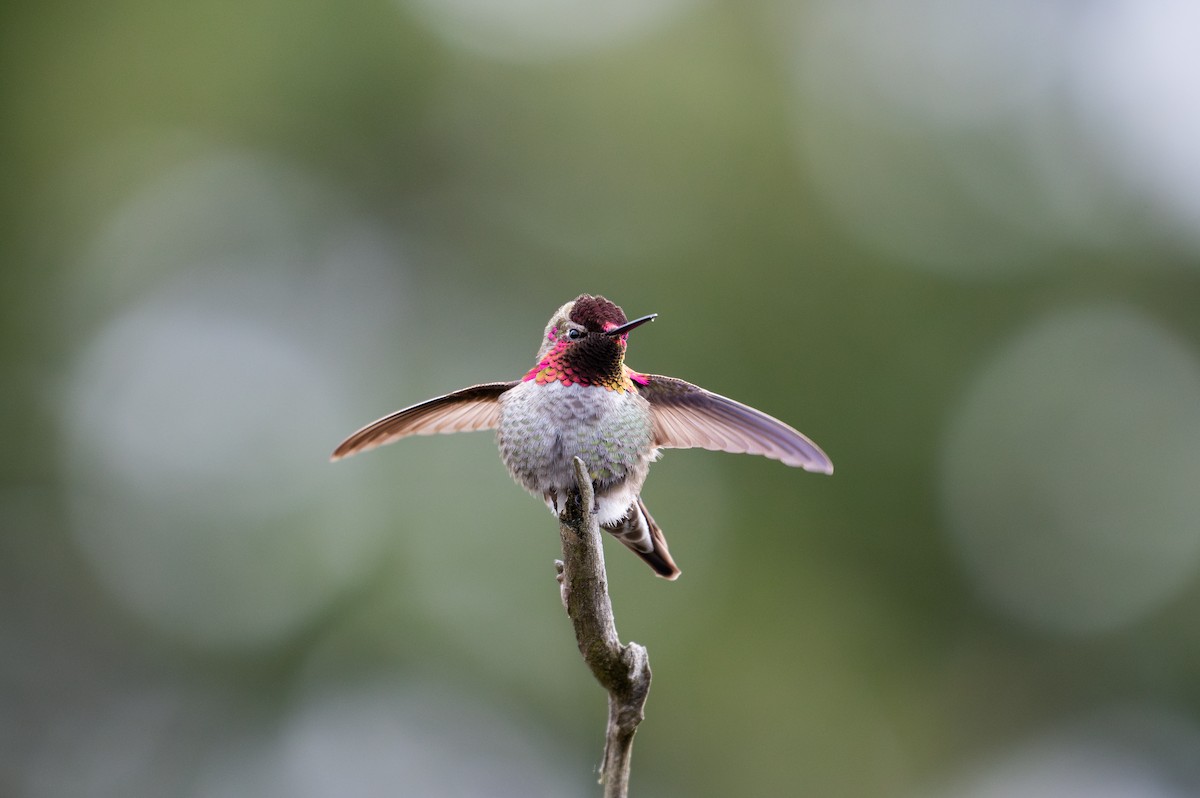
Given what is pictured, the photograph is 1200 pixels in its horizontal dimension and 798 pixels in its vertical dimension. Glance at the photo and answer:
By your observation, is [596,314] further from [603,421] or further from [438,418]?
[438,418]

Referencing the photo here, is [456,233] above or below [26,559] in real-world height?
above

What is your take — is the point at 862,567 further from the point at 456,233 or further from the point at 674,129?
the point at 456,233

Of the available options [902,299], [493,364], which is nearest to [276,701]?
[493,364]

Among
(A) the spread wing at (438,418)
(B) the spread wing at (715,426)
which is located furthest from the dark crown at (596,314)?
(A) the spread wing at (438,418)

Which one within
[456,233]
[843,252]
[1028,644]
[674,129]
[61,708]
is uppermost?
[674,129]

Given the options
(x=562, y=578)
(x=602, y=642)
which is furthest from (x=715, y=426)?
(x=602, y=642)

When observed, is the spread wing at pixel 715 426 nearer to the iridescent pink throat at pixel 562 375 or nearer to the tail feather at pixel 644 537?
the iridescent pink throat at pixel 562 375

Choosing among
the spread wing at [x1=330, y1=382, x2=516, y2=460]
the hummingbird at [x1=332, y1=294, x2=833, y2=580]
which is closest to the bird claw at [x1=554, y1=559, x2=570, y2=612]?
the hummingbird at [x1=332, y1=294, x2=833, y2=580]

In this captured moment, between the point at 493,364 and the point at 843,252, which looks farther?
the point at 493,364
